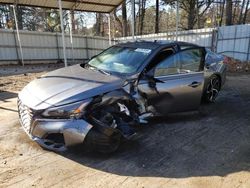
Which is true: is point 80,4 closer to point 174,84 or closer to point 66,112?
point 174,84

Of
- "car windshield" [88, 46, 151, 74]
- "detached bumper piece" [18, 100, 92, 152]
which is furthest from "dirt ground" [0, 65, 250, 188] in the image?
"car windshield" [88, 46, 151, 74]

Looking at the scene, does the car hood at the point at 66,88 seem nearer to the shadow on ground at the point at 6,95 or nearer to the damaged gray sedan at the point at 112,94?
the damaged gray sedan at the point at 112,94

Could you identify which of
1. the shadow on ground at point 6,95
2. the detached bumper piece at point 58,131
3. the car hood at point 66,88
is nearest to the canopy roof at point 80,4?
the shadow on ground at point 6,95

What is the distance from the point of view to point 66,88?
353 centimetres

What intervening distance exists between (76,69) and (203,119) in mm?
2660

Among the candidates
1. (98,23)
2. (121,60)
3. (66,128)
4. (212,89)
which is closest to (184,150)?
(66,128)

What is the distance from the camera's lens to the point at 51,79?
399 centimetres

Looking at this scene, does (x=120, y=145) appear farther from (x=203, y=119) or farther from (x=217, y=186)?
(x=203, y=119)

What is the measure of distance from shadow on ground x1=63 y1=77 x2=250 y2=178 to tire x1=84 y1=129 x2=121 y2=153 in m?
0.12

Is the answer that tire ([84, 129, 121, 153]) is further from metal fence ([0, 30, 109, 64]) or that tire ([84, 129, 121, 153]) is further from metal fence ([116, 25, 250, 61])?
metal fence ([0, 30, 109, 64])

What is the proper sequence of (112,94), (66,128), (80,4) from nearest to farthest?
(66,128), (112,94), (80,4)

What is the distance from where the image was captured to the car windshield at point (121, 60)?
14.0ft

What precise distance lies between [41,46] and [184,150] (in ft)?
53.2

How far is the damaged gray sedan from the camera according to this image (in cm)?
322
